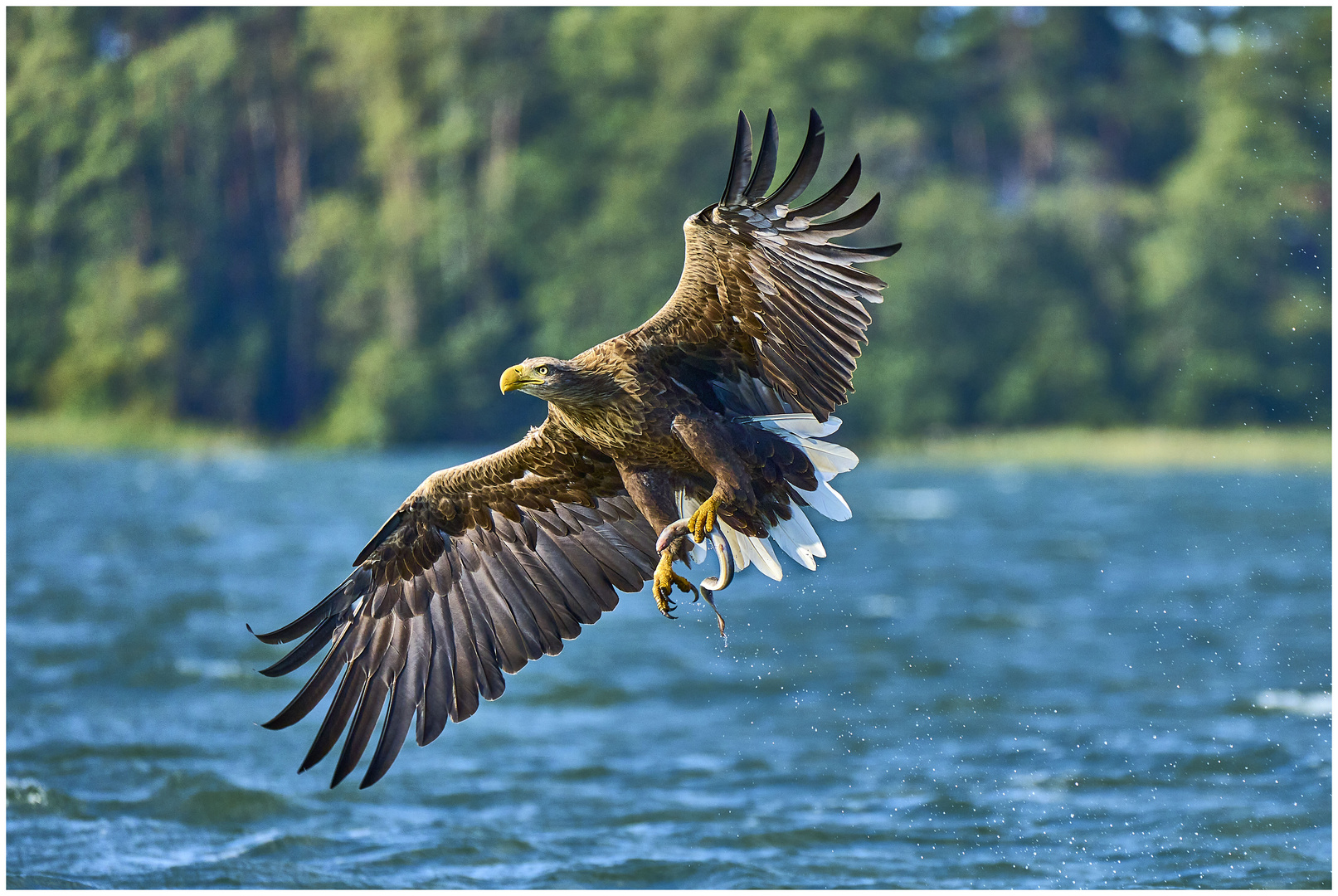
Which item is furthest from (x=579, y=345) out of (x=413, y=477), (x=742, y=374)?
(x=742, y=374)

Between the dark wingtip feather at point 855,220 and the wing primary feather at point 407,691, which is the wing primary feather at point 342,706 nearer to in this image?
the wing primary feather at point 407,691

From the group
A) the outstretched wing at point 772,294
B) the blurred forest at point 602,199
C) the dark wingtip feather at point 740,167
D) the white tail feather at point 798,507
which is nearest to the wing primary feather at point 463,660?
the white tail feather at point 798,507

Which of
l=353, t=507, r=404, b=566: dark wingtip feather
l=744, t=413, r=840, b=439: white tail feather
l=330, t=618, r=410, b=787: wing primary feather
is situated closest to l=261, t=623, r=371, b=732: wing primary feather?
l=330, t=618, r=410, b=787: wing primary feather

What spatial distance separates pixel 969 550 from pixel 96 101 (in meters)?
28.9

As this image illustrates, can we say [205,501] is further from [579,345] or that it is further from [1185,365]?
[1185,365]

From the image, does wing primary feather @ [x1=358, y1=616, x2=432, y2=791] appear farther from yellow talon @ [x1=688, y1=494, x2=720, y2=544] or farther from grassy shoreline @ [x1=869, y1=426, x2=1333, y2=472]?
grassy shoreline @ [x1=869, y1=426, x2=1333, y2=472]

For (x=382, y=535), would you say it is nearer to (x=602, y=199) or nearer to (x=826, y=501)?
(x=826, y=501)

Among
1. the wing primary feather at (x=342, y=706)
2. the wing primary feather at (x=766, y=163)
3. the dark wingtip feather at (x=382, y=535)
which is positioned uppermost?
the wing primary feather at (x=766, y=163)

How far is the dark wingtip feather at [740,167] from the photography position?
4.73m

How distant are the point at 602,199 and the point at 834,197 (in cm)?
3576

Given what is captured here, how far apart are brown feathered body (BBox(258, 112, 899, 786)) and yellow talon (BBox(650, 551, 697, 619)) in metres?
0.25

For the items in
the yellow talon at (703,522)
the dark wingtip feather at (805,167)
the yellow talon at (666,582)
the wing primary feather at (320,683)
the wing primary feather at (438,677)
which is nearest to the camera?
the dark wingtip feather at (805,167)

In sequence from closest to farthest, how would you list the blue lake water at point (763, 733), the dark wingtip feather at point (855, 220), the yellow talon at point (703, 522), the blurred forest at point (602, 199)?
the dark wingtip feather at point (855, 220), the yellow talon at point (703, 522), the blue lake water at point (763, 733), the blurred forest at point (602, 199)

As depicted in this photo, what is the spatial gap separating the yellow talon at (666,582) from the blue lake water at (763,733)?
9.07 feet
